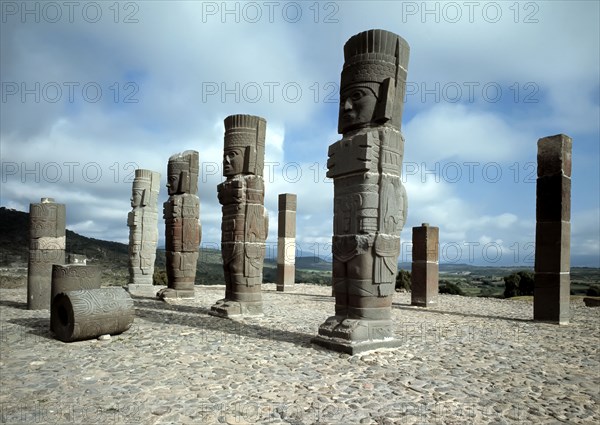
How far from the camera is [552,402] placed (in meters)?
4.60

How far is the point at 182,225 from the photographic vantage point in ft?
44.5

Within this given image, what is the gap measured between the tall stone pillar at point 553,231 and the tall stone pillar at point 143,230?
1237cm

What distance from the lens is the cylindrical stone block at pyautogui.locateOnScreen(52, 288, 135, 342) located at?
23.2 feet

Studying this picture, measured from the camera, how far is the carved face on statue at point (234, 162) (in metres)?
10.4

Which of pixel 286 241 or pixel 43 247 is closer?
pixel 43 247

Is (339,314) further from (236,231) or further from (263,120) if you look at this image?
(263,120)

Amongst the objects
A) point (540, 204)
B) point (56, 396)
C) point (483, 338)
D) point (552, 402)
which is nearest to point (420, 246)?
point (540, 204)

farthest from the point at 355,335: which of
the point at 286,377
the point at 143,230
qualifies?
the point at 143,230

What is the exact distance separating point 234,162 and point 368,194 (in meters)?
4.66

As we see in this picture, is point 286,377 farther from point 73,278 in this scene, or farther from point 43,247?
point 43,247

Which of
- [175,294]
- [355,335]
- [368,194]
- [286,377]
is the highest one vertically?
[368,194]

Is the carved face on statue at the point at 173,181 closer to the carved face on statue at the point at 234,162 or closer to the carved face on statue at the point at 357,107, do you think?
the carved face on statue at the point at 234,162

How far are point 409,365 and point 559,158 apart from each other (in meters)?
7.39

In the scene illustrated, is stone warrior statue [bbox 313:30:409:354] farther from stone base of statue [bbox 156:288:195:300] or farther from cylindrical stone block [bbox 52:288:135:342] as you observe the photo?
stone base of statue [bbox 156:288:195:300]
